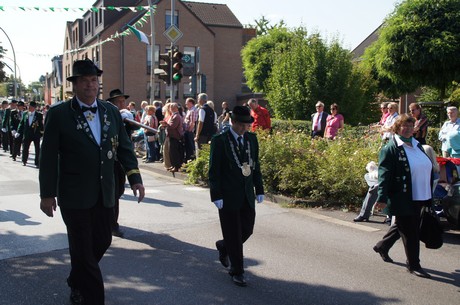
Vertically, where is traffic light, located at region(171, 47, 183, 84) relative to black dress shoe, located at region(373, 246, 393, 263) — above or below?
above

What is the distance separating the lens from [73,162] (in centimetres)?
398

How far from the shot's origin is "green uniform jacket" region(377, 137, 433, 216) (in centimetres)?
527

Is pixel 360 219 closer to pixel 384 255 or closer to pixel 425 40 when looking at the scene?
pixel 384 255

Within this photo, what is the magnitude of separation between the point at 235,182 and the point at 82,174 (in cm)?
162

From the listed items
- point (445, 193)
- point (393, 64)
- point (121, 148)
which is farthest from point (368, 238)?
point (393, 64)

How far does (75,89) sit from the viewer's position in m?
4.13

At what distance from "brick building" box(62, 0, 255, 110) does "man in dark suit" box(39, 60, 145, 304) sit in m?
38.4

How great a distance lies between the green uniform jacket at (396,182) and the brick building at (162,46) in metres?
37.6

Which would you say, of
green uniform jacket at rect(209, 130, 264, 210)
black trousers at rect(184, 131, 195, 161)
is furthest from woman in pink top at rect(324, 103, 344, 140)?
green uniform jacket at rect(209, 130, 264, 210)

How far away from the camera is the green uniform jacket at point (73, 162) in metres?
3.95

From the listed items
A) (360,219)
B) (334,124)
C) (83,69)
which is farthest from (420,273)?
(334,124)

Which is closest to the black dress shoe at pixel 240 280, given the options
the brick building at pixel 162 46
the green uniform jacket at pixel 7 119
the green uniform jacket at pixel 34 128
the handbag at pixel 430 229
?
the handbag at pixel 430 229

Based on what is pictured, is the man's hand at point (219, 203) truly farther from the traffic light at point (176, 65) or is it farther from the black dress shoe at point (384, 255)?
the traffic light at point (176, 65)

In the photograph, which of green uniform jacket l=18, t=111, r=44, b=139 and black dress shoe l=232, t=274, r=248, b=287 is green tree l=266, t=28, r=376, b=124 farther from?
black dress shoe l=232, t=274, r=248, b=287
